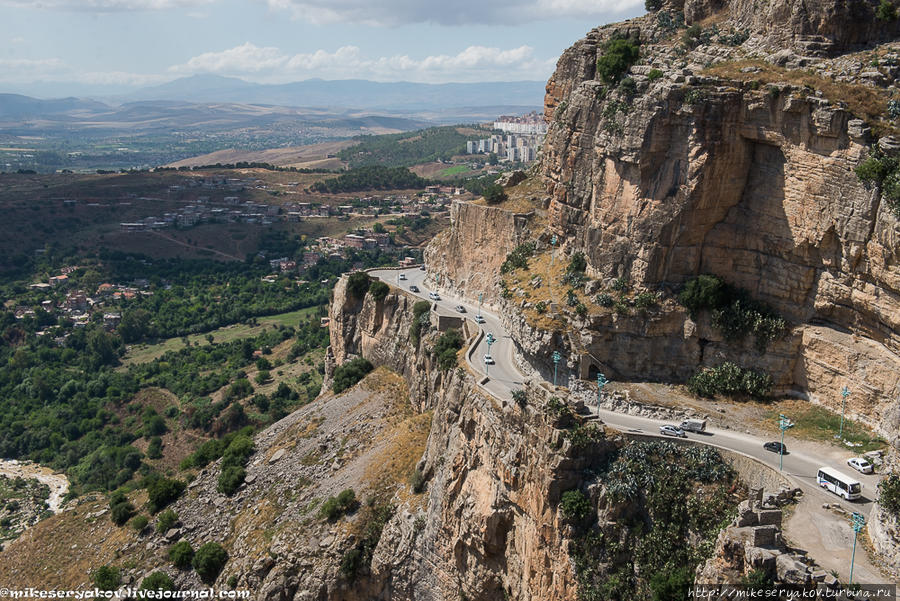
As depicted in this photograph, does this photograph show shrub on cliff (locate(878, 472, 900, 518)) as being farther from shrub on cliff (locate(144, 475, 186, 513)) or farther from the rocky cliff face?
shrub on cliff (locate(144, 475, 186, 513))

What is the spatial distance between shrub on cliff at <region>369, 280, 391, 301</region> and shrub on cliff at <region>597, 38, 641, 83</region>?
26947 millimetres

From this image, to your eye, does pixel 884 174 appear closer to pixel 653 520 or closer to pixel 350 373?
pixel 653 520

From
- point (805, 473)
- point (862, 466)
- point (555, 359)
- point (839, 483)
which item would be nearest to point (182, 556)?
point (555, 359)

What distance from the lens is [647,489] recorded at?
29922mm

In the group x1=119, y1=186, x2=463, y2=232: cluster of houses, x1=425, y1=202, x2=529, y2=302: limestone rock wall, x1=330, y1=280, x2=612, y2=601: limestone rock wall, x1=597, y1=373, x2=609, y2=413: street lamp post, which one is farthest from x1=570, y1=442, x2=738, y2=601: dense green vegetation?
x1=119, y1=186, x2=463, y2=232: cluster of houses

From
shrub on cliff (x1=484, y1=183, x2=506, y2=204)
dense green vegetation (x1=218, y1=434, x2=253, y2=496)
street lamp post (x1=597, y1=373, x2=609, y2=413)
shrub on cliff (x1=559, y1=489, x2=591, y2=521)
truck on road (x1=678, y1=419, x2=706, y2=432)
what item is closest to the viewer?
shrub on cliff (x1=559, y1=489, x2=591, y2=521)

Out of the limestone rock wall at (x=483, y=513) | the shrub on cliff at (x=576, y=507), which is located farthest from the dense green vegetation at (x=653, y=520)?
the limestone rock wall at (x=483, y=513)

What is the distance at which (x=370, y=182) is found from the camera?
572ft

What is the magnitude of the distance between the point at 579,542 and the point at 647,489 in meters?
3.68

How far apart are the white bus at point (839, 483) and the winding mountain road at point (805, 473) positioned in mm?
227

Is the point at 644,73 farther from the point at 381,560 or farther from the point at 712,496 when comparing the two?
the point at 381,560

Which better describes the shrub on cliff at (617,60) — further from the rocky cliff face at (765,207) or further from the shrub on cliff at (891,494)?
the shrub on cliff at (891,494)

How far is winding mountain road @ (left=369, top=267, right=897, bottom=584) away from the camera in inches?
939

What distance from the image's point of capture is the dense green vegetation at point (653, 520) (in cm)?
2820
